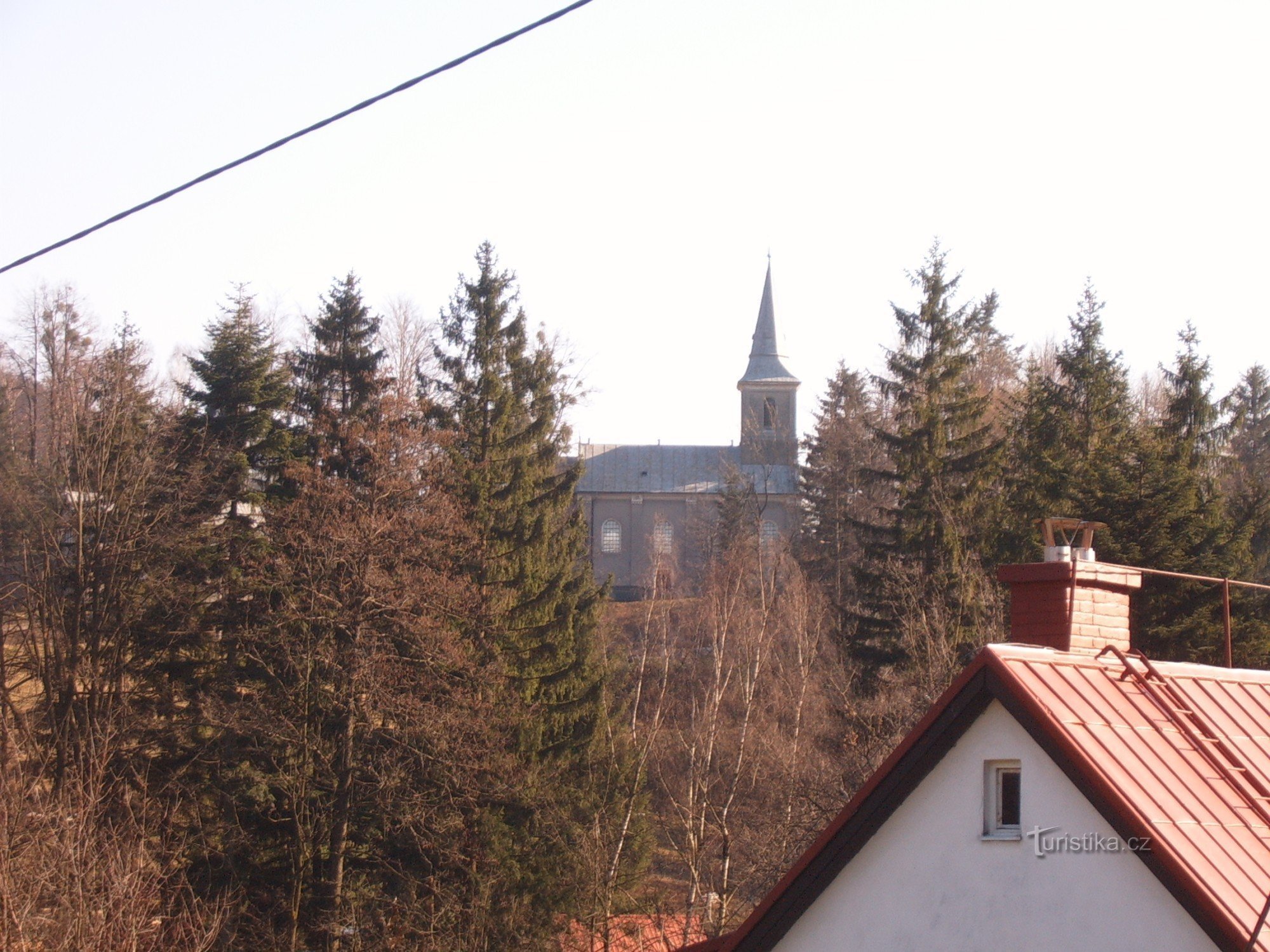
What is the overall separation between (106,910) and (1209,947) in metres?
14.1

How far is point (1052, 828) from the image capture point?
765 cm

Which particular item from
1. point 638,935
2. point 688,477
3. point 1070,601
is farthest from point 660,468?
point 1070,601

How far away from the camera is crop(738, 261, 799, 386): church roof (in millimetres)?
82750

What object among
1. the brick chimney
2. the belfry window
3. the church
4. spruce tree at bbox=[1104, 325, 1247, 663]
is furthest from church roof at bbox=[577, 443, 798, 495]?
the brick chimney

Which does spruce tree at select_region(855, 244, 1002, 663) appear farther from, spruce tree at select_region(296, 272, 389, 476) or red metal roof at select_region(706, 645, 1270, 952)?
red metal roof at select_region(706, 645, 1270, 952)

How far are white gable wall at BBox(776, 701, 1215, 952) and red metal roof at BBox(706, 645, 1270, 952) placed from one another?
108 millimetres

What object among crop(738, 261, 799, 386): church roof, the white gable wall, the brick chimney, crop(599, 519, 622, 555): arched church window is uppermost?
crop(738, 261, 799, 386): church roof

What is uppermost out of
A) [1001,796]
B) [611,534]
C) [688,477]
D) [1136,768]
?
[688,477]

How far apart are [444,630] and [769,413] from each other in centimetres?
5956

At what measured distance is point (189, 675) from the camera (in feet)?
90.1

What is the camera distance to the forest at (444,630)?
24.4m

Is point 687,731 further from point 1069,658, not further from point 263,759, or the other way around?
point 1069,658

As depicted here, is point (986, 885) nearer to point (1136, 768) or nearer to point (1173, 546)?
point (1136, 768)

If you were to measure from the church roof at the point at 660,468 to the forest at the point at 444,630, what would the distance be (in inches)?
1743
